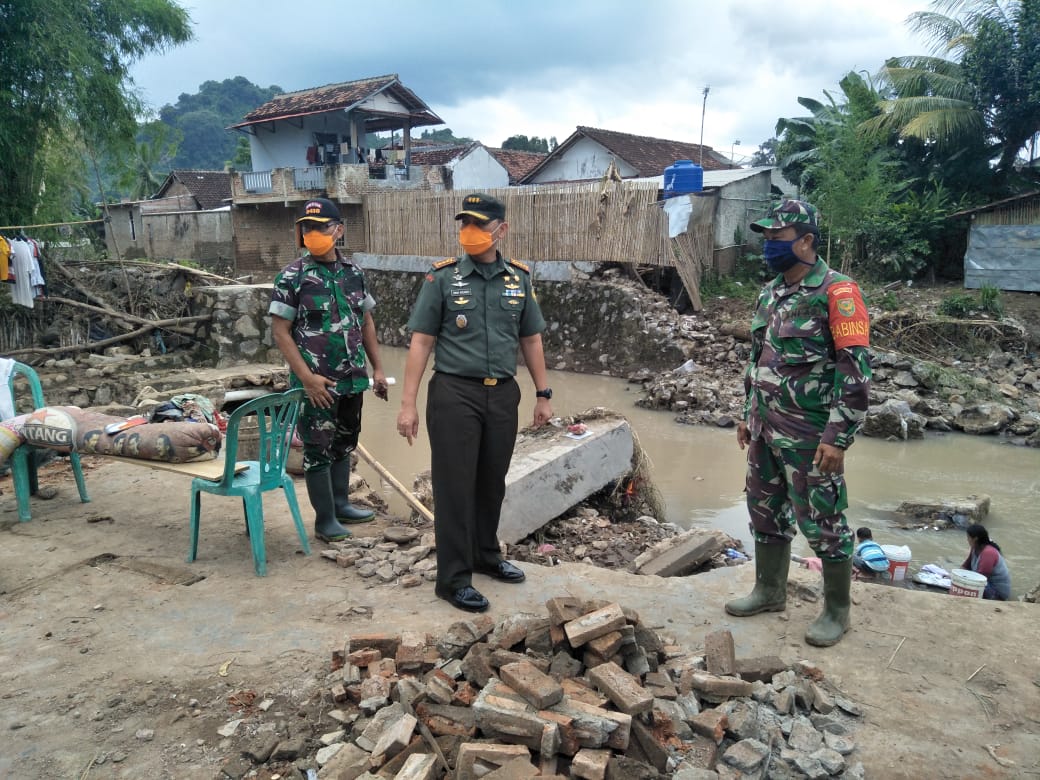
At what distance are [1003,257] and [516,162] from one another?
64.0 ft

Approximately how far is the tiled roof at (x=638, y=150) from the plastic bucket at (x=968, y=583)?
64.5ft

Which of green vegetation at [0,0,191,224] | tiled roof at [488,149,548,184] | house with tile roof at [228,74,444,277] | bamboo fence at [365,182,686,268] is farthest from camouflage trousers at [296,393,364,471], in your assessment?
tiled roof at [488,149,548,184]

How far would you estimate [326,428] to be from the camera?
422 cm

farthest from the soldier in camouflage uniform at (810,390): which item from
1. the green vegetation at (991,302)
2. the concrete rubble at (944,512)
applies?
the green vegetation at (991,302)

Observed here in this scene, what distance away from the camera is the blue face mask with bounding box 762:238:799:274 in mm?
3084

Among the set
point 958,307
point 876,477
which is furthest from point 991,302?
point 876,477

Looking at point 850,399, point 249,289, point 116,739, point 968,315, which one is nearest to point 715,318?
point 968,315

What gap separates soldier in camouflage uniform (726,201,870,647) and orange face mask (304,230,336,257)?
7.40ft

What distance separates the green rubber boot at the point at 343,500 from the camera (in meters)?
4.68

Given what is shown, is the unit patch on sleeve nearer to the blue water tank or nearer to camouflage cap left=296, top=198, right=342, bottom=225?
camouflage cap left=296, top=198, right=342, bottom=225

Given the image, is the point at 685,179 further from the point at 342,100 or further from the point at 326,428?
the point at 342,100

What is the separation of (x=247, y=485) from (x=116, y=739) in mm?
1527

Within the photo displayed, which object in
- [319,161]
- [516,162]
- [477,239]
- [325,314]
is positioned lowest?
[325,314]

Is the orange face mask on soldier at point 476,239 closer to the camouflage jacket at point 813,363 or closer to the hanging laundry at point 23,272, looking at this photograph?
the camouflage jacket at point 813,363
